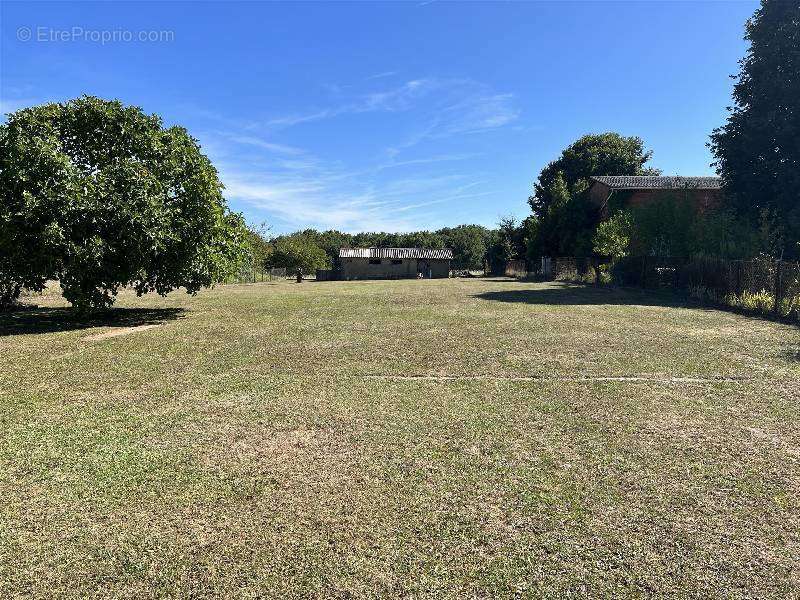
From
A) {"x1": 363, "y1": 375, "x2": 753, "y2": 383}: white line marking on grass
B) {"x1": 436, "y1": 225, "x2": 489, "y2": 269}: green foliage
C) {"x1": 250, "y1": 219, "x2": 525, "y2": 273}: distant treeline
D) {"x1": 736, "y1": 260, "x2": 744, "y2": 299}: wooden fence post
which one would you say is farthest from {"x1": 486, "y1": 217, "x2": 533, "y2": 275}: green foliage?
{"x1": 363, "y1": 375, "x2": 753, "y2": 383}: white line marking on grass

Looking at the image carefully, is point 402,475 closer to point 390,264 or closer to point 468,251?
point 390,264

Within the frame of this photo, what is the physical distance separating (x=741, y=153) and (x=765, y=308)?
40.8 ft

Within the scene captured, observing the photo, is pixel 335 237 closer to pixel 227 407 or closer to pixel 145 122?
pixel 145 122

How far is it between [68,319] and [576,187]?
47260 millimetres

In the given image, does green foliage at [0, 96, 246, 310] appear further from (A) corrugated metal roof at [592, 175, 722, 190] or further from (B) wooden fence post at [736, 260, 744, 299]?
(A) corrugated metal roof at [592, 175, 722, 190]

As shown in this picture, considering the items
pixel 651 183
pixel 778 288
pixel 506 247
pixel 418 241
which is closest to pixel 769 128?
pixel 778 288

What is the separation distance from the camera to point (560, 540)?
127 inches

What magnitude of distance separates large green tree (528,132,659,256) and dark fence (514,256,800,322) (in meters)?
12.4

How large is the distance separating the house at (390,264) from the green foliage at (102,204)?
55335 mm

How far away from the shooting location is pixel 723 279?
19141mm

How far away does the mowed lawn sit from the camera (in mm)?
2918

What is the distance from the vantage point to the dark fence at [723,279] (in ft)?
50.4

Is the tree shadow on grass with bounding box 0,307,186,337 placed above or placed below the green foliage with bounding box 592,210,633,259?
below

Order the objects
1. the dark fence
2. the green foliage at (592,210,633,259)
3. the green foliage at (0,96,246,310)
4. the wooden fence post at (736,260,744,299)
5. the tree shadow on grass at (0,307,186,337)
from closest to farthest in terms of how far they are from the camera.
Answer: the green foliage at (0,96,246,310) → the tree shadow on grass at (0,307,186,337) → the dark fence → the wooden fence post at (736,260,744,299) → the green foliage at (592,210,633,259)
